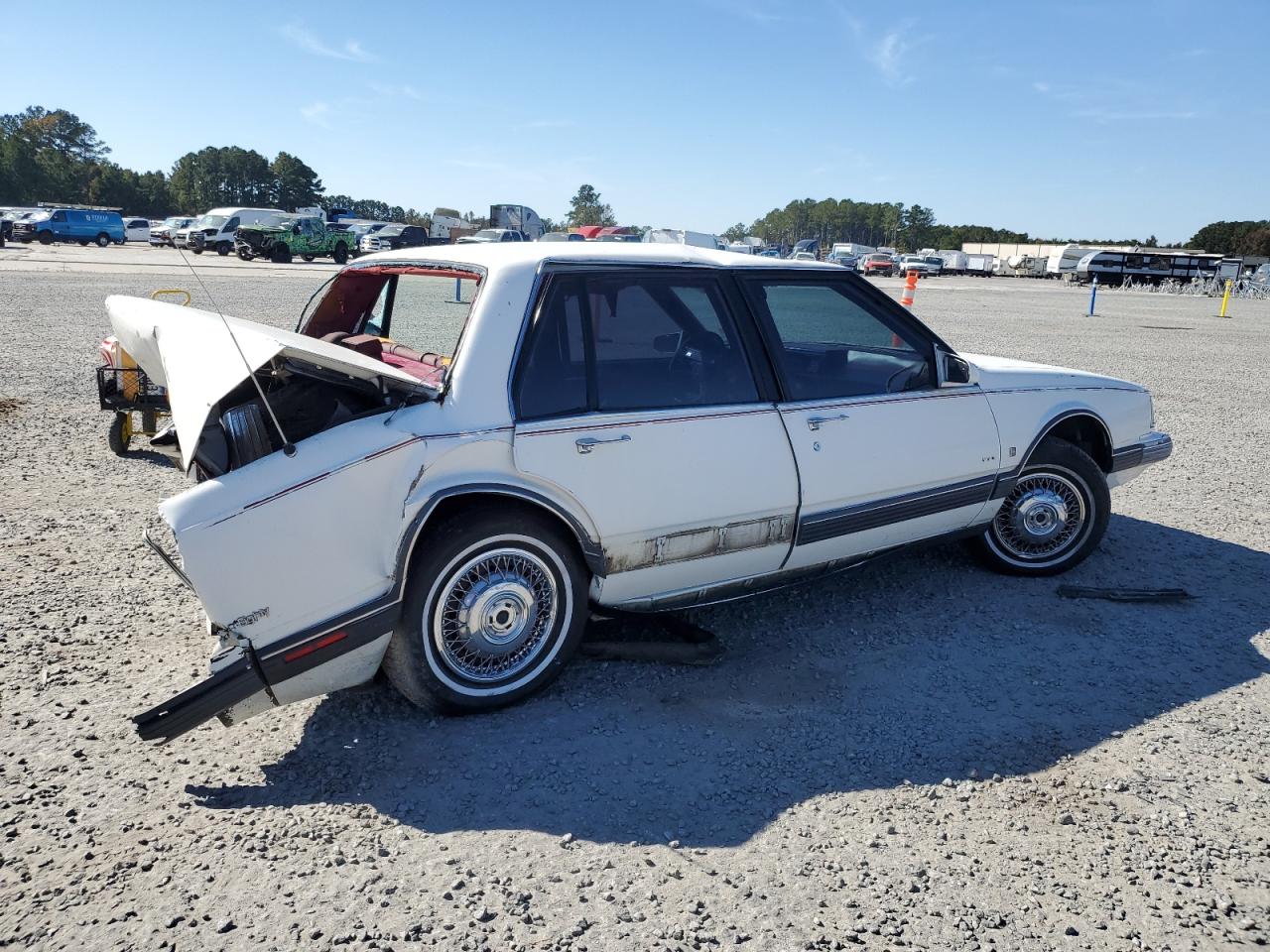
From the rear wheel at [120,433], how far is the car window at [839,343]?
4977 millimetres

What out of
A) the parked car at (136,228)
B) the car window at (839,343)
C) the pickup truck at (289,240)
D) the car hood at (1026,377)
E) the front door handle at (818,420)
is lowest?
the front door handle at (818,420)

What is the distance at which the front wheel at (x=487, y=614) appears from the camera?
3.07 m

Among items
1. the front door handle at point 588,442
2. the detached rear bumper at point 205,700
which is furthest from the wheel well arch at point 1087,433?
the detached rear bumper at point 205,700

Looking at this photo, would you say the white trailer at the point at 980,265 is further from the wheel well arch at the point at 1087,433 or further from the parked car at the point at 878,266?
the wheel well arch at the point at 1087,433

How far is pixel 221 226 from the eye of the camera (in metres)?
39.1

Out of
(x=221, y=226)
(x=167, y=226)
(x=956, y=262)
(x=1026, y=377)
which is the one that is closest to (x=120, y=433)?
(x=1026, y=377)

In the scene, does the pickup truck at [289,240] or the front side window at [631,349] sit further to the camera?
the pickup truck at [289,240]

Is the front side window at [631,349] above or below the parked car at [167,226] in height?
below

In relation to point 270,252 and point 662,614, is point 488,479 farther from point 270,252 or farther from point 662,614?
point 270,252

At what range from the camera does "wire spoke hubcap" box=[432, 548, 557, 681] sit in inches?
124

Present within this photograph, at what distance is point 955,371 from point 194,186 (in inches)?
4333

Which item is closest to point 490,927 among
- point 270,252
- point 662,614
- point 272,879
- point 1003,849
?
point 272,879

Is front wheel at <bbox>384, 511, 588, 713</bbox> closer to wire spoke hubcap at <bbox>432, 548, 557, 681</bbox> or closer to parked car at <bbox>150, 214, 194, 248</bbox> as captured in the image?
wire spoke hubcap at <bbox>432, 548, 557, 681</bbox>

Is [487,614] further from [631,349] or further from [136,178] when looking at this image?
[136,178]
